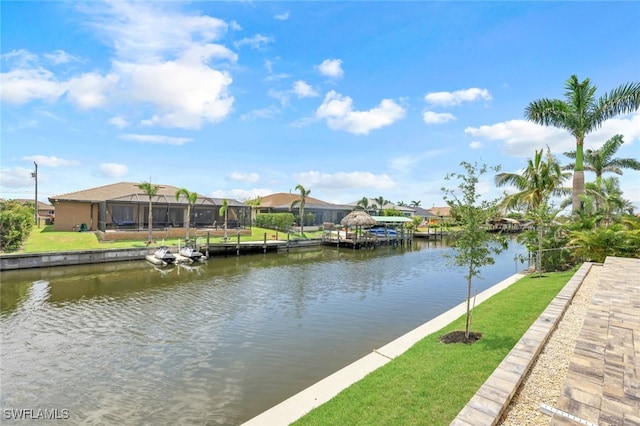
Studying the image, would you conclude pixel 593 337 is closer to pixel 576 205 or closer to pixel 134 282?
pixel 576 205

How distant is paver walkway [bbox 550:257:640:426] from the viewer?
3.31 metres

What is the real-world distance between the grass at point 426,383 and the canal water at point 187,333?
201 cm

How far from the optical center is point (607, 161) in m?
23.3

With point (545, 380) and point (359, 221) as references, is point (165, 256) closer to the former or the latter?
point (359, 221)

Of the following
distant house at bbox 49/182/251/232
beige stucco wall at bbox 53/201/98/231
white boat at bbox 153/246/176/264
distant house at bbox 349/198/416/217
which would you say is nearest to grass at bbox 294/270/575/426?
white boat at bbox 153/246/176/264

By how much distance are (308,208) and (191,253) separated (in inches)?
1050

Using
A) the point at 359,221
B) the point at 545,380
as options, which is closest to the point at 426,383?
the point at 545,380

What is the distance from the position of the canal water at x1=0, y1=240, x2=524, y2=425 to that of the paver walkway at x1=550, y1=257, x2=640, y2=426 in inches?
210

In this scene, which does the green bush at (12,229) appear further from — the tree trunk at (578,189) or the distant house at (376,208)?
the distant house at (376,208)

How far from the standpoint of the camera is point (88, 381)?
7824 millimetres

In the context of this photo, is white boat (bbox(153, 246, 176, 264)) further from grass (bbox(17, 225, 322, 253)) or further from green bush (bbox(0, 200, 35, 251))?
green bush (bbox(0, 200, 35, 251))

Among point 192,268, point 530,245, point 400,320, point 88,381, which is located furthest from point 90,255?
point 530,245

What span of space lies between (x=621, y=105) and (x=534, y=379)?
1825cm

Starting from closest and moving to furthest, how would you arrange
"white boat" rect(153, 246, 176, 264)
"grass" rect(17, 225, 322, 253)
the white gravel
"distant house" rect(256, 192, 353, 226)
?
the white gravel, "grass" rect(17, 225, 322, 253), "white boat" rect(153, 246, 176, 264), "distant house" rect(256, 192, 353, 226)
